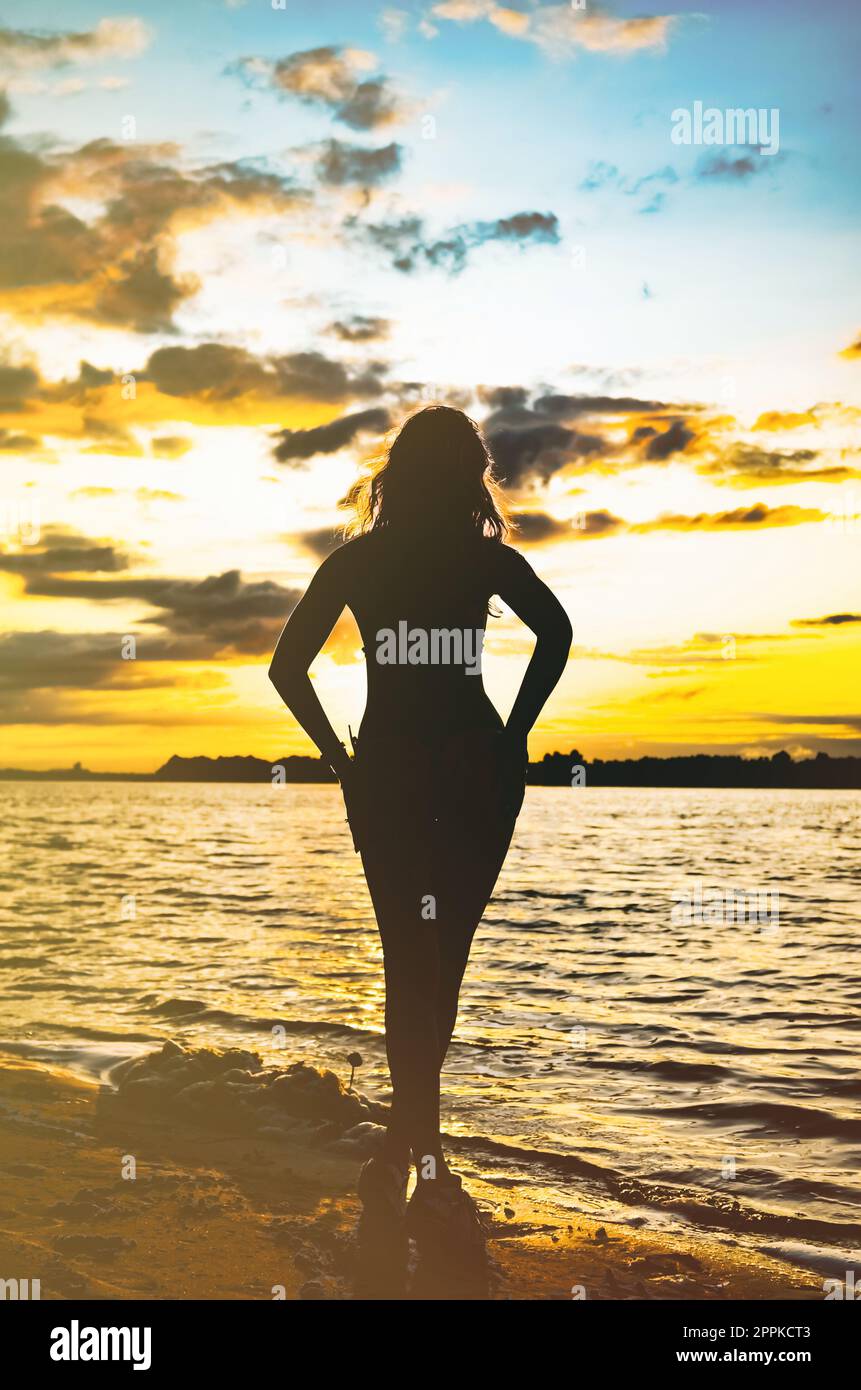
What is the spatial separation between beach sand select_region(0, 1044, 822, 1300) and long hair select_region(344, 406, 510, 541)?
2929 millimetres

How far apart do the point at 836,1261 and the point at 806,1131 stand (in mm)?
2555

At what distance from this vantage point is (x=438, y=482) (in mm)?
4293

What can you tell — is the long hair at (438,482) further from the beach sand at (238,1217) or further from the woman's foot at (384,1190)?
the beach sand at (238,1217)

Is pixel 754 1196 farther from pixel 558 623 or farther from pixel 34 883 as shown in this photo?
pixel 34 883

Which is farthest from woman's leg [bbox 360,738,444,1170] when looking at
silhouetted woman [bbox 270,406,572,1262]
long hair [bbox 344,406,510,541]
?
long hair [bbox 344,406,510,541]

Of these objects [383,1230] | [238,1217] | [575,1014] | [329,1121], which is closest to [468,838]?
[383,1230]

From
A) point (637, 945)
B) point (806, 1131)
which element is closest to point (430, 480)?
point (806, 1131)

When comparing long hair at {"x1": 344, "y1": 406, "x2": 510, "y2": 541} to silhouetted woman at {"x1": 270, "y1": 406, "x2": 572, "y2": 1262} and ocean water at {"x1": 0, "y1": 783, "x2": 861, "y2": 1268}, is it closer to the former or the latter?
silhouetted woman at {"x1": 270, "y1": 406, "x2": 572, "y2": 1262}

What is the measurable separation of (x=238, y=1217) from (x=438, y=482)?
3.70m

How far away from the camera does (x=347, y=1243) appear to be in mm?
5043

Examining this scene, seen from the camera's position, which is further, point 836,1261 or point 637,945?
point 637,945

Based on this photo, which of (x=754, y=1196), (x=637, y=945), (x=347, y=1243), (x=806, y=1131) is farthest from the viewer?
(x=637, y=945)

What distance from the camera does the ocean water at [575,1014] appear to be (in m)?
6.94

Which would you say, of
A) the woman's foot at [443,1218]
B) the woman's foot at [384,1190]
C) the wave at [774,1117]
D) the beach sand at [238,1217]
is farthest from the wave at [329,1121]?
the woman's foot at [384,1190]
